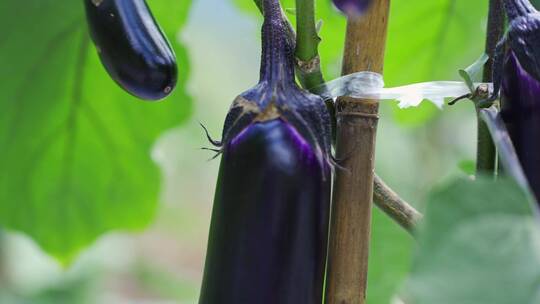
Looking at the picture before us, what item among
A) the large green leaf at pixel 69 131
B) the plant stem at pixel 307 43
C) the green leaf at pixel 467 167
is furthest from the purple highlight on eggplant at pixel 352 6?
the large green leaf at pixel 69 131

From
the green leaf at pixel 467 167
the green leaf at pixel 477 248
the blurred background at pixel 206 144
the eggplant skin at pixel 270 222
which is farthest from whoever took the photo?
the blurred background at pixel 206 144

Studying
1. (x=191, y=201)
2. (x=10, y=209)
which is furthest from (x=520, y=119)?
(x=191, y=201)

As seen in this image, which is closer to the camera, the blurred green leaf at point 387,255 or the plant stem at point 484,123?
the plant stem at point 484,123

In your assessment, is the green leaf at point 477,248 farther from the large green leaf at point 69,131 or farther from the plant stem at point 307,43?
the large green leaf at point 69,131

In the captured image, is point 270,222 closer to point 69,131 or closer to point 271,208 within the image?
point 271,208

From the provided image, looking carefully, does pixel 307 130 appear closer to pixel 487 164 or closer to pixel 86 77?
pixel 487 164

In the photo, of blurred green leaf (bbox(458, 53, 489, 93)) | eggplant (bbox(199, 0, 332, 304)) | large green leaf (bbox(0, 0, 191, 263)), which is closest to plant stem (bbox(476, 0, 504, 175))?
blurred green leaf (bbox(458, 53, 489, 93))
